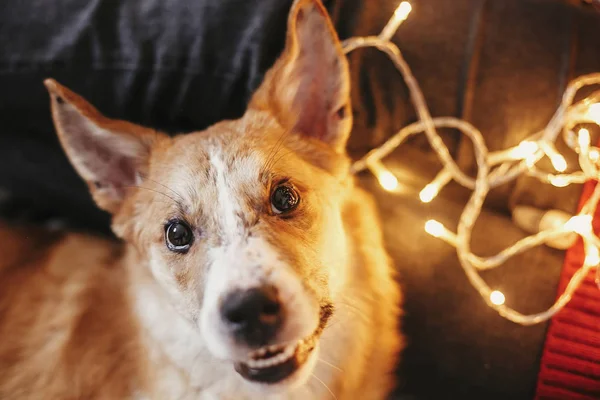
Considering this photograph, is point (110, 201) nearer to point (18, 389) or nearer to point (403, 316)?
point (18, 389)

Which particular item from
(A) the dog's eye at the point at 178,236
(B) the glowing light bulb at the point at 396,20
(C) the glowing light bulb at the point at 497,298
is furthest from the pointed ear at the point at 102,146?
(C) the glowing light bulb at the point at 497,298

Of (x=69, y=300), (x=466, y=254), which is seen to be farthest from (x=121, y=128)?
(x=466, y=254)

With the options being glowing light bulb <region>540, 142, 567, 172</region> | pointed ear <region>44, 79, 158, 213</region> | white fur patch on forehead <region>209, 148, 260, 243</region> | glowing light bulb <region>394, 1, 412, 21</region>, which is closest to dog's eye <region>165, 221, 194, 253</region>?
white fur patch on forehead <region>209, 148, 260, 243</region>

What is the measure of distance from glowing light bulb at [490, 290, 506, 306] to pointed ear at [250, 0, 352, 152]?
62cm

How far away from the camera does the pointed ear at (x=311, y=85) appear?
1308 millimetres

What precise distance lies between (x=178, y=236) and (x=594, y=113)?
1.14m

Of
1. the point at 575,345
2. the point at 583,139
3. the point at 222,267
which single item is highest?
the point at 583,139

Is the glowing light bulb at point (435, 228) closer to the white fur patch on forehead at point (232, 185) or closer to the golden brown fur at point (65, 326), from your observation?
the white fur patch on forehead at point (232, 185)

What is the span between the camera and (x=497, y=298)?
1.51 m

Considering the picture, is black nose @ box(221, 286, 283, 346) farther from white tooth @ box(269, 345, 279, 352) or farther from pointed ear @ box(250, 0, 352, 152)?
pointed ear @ box(250, 0, 352, 152)

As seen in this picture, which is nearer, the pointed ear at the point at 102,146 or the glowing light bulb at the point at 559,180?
the pointed ear at the point at 102,146

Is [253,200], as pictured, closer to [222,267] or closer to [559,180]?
[222,267]

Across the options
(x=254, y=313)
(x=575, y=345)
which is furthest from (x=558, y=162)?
(x=254, y=313)

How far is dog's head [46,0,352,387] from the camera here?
1.07m
